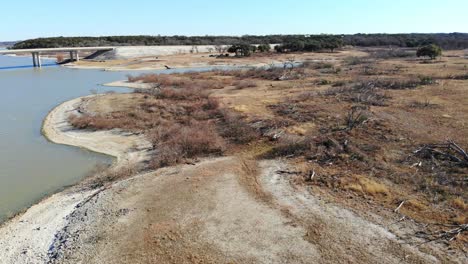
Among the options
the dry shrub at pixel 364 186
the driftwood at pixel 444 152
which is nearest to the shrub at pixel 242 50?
the driftwood at pixel 444 152

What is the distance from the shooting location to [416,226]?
43.7ft

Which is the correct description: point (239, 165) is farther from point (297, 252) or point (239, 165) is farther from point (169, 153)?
point (297, 252)

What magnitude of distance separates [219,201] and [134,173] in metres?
6.04

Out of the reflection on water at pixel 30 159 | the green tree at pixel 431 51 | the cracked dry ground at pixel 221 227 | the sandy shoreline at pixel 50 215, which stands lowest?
the reflection on water at pixel 30 159

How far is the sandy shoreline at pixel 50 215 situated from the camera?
13.3 m

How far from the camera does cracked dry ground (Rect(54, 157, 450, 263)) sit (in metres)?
12.1

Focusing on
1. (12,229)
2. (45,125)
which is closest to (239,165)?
(12,229)

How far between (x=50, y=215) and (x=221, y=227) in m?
6.81

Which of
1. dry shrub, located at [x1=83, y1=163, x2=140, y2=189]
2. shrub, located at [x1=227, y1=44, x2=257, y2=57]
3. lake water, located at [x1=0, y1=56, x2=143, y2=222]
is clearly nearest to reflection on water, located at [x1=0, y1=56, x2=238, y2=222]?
lake water, located at [x1=0, y1=56, x2=143, y2=222]

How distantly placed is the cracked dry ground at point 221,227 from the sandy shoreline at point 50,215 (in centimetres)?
70

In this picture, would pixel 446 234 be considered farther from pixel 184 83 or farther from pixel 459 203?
pixel 184 83

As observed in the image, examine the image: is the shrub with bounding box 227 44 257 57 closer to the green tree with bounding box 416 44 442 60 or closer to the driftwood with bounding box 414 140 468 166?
the green tree with bounding box 416 44 442 60

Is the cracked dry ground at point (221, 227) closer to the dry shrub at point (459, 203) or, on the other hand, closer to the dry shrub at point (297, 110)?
the dry shrub at point (459, 203)

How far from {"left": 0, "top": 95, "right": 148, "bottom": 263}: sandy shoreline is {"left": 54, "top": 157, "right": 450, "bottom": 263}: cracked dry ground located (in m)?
0.70
